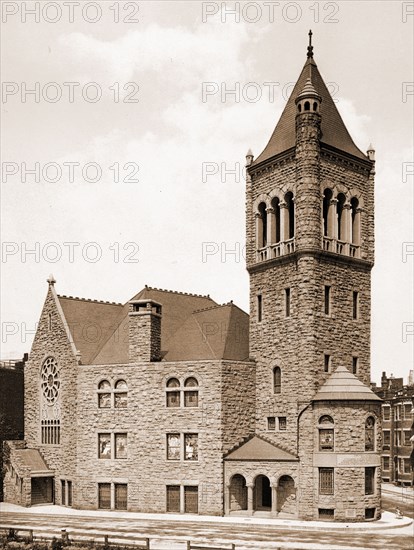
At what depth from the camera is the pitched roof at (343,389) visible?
155 ft

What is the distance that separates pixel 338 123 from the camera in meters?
53.7

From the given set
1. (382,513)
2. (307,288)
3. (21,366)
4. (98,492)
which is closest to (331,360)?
(307,288)

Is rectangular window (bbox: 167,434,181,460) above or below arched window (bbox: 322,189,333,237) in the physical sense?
below

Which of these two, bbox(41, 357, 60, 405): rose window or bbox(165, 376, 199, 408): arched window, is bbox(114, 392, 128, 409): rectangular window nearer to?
Result: bbox(165, 376, 199, 408): arched window

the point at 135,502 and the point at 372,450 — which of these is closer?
the point at 372,450

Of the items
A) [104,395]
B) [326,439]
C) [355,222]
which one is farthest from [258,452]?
[355,222]

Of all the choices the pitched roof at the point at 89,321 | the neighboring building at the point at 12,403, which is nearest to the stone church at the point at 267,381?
the pitched roof at the point at 89,321

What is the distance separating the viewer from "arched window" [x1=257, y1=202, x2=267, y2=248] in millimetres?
53812

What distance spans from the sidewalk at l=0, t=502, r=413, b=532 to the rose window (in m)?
8.18

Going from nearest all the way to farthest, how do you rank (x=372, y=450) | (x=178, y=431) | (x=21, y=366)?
(x=372, y=450)
(x=178, y=431)
(x=21, y=366)

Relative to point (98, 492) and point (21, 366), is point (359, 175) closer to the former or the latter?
point (98, 492)

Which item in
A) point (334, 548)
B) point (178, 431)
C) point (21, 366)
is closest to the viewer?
point (334, 548)

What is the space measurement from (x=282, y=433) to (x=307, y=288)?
8973mm

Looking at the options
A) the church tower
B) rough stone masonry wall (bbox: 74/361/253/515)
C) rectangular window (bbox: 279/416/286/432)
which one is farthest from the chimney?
rectangular window (bbox: 279/416/286/432)
